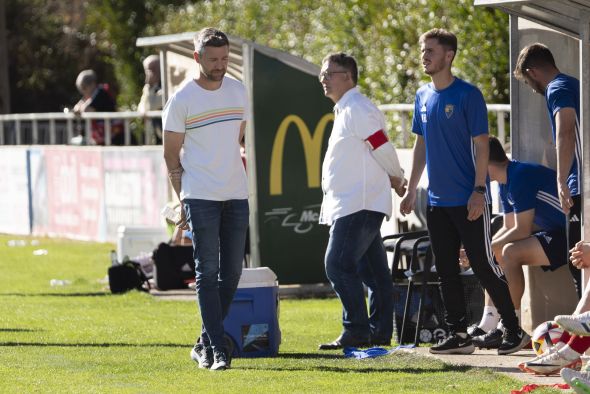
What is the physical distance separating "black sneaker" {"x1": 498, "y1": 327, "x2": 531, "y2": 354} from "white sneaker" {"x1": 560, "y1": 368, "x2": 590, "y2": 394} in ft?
5.78

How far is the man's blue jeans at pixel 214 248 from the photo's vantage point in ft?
26.7

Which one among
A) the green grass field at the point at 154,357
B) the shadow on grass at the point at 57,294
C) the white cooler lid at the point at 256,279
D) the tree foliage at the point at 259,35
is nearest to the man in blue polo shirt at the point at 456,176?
the green grass field at the point at 154,357

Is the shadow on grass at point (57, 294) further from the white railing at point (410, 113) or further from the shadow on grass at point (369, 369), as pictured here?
Answer: the shadow on grass at point (369, 369)

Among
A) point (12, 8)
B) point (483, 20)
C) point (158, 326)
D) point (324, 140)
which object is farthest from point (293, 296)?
point (12, 8)

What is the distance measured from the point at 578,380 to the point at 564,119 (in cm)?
202

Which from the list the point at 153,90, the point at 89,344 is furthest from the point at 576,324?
the point at 153,90

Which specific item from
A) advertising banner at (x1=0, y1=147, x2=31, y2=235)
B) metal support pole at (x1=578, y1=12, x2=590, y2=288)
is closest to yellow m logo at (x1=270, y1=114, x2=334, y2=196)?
metal support pole at (x1=578, y1=12, x2=590, y2=288)

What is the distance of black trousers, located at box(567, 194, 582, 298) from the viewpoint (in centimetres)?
840

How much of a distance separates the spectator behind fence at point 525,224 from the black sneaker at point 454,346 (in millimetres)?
85

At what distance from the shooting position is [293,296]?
43.2 ft

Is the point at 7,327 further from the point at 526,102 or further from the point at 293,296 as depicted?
the point at 526,102

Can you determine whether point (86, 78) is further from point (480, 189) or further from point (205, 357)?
point (480, 189)

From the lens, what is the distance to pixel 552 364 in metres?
7.59

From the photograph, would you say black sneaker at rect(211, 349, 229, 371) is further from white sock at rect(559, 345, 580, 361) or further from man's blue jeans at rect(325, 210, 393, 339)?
white sock at rect(559, 345, 580, 361)
